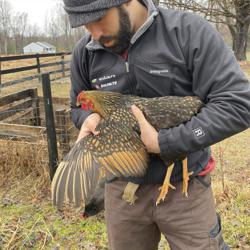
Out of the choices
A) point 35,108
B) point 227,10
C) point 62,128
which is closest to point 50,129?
point 62,128

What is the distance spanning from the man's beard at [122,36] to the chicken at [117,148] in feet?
0.86

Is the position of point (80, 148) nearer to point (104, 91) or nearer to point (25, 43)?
point (104, 91)

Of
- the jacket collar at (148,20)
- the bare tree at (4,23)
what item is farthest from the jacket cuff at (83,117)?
the bare tree at (4,23)

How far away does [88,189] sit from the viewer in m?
2.09

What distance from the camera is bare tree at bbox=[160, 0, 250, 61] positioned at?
20677 mm

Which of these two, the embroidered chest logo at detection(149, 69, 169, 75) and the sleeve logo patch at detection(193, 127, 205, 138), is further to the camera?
the embroidered chest logo at detection(149, 69, 169, 75)

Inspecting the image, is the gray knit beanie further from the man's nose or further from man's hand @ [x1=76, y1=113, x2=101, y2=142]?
man's hand @ [x1=76, y1=113, x2=101, y2=142]

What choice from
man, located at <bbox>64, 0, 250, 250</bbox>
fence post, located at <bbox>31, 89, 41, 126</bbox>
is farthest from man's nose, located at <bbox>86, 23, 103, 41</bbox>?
fence post, located at <bbox>31, 89, 41, 126</bbox>

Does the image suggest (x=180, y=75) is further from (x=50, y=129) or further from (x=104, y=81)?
(x=50, y=129)

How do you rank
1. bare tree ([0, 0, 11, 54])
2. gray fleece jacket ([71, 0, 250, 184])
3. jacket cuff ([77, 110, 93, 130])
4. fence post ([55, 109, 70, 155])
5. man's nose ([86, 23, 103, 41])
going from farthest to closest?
bare tree ([0, 0, 11, 54]) < fence post ([55, 109, 70, 155]) < jacket cuff ([77, 110, 93, 130]) < man's nose ([86, 23, 103, 41]) < gray fleece jacket ([71, 0, 250, 184])

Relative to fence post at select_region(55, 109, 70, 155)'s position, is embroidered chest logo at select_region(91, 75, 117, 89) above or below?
above

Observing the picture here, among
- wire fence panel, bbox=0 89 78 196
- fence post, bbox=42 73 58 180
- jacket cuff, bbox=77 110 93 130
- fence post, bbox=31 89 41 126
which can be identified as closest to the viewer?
jacket cuff, bbox=77 110 93 130

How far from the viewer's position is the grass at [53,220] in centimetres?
426

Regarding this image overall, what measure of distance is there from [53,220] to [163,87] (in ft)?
10.1
